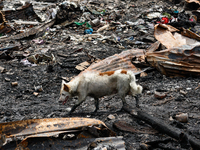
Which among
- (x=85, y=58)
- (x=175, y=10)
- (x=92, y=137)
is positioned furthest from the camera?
(x=175, y=10)

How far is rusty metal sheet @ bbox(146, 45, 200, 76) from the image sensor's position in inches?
218

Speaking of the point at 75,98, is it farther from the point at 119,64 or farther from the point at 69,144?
the point at 69,144

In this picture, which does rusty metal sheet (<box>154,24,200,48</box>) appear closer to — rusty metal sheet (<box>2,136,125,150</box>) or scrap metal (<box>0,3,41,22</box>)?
rusty metal sheet (<box>2,136,125,150</box>)

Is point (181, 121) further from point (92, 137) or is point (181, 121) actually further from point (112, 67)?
point (112, 67)

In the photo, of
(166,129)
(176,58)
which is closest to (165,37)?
(176,58)

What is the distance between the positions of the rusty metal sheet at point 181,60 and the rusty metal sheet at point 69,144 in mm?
3376

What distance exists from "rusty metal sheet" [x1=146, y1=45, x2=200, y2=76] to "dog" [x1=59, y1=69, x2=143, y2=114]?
1.81 m

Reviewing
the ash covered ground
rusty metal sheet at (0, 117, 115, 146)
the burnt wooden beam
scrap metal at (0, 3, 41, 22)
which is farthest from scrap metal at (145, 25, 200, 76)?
scrap metal at (0, 3, 41, 22)

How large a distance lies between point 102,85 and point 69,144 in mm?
1859

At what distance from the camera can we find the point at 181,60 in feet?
18.4

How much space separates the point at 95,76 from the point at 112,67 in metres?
1.92

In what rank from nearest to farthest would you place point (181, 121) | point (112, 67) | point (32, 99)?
1. point (181, 121)
2. point (32, 99)
3. point (112, 67)

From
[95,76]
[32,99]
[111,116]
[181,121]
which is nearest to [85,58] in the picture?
[32,99]

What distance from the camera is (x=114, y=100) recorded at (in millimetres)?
5379
